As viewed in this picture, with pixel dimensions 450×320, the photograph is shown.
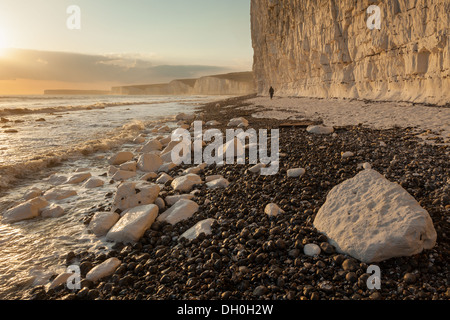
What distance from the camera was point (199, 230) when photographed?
11.9 ft

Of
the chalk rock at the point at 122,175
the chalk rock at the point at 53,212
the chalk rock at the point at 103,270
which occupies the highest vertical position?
the chalk rock at the point at 122,175

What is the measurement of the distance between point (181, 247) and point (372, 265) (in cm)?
229

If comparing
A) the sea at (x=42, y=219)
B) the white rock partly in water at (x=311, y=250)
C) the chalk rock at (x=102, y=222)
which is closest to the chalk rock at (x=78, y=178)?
the sea at (x=42, y=219)

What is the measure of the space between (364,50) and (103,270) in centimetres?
1981

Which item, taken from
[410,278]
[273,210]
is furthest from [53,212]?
[410,278]

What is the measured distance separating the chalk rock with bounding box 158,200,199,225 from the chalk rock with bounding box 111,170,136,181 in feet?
9.32

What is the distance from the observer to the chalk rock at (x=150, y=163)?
723 cm

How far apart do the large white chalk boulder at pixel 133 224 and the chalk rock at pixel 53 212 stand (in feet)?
5.07

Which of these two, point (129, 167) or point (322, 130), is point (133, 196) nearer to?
point (129, 167)

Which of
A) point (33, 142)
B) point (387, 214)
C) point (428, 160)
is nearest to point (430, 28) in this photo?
point (428, 160)

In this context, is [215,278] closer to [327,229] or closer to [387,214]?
[327,229]

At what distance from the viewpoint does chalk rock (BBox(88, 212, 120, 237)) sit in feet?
13.2

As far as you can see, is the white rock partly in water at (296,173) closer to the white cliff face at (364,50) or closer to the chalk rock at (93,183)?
the chalk rock at (93,183)

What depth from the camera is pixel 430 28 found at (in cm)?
1077
